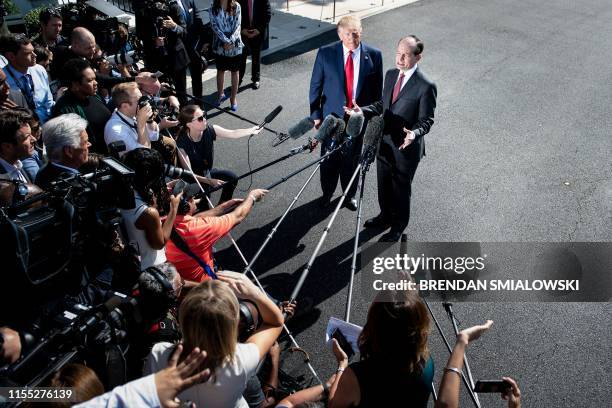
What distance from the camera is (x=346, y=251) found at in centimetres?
507

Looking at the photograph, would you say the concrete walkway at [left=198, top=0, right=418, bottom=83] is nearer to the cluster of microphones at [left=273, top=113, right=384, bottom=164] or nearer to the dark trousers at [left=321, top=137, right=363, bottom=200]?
the dark trousers at [left=321, top=137, right=363, bottom=200]

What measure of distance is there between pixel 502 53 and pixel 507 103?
2.36 m

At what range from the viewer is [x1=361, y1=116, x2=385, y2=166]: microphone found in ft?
12.6

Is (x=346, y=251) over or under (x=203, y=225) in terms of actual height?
under

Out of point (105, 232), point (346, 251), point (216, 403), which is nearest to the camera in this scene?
point (216, 403)

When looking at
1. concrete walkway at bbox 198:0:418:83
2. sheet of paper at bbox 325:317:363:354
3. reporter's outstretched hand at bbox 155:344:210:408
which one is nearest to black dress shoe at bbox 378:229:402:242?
sheet of paper at bbox 325:317:363:354

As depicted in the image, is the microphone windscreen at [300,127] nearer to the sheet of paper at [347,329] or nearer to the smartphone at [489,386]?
the sheet of paper at [347,329]

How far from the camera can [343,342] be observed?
2809mm

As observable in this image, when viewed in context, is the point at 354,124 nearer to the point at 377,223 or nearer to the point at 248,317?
the point at 377,223

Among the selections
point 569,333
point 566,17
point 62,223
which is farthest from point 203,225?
point 566,17

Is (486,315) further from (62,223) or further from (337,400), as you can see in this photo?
(62,223)

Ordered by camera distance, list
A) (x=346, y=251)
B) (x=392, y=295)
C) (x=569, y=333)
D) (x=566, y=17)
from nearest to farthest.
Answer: (x=392, y=295)
(x=569, y=333)
(x=346, y=251)
(x=566, y=17)

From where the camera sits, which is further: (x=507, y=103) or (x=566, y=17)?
(x=566, y=17)

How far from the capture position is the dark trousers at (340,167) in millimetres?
5414
